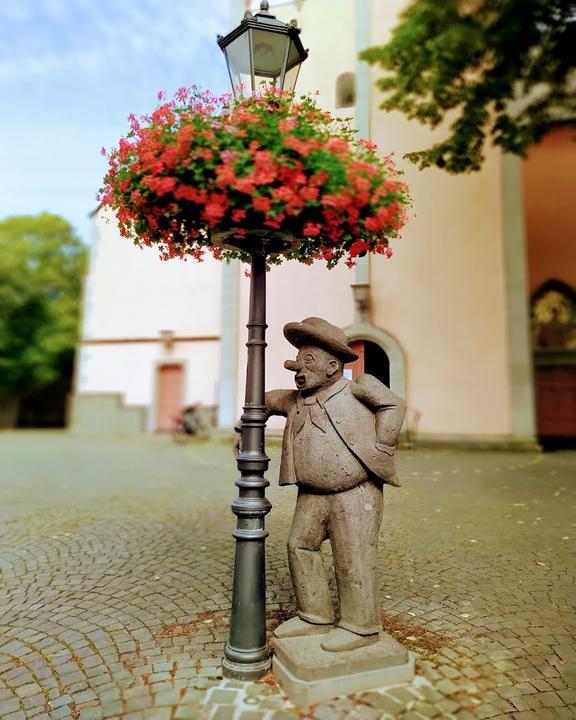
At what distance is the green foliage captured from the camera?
74.0ft

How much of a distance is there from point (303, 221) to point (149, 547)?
366cm

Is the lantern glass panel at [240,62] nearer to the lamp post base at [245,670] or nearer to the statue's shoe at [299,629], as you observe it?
the statue's shoe at [299,629]

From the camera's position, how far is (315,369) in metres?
2.56

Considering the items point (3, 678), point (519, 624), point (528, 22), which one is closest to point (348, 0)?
point (528, 22)

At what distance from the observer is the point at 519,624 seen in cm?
308

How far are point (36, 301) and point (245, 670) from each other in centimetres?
2445

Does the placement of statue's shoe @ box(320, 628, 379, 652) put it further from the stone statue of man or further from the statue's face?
the statue's face

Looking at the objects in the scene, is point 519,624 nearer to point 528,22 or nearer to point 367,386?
point 367,386

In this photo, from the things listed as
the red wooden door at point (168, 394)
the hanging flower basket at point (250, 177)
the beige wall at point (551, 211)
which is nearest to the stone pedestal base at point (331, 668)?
the hanging flower basket at point (250, 177)

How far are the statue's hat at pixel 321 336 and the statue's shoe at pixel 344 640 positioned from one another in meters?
1.38

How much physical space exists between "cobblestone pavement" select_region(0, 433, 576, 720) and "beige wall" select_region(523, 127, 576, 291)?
7.71 m

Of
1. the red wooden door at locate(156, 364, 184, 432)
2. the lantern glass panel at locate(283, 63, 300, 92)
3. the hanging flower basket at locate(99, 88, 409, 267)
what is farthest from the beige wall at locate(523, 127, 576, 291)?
the red wooden door at locate(156, 364, 184, 432)

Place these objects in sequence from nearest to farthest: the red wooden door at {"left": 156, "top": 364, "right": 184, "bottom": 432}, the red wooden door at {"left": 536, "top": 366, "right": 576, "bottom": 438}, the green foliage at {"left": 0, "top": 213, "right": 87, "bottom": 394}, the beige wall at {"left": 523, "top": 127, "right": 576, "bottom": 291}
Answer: the beige wall at {"left": 523, "top": 127, "right": 576, "bottom": 291}
the red wooden door at {"left": 536, "top": 366, "right": 576, "bottom": 438}
the red wooden door at {"left": 156, "top": 364, "right": 184, "bottom": 432}
the green foliage at {"left": 0, "top": 213, "right": 87, "bottom": 394}

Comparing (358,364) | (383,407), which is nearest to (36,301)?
(358,364)
